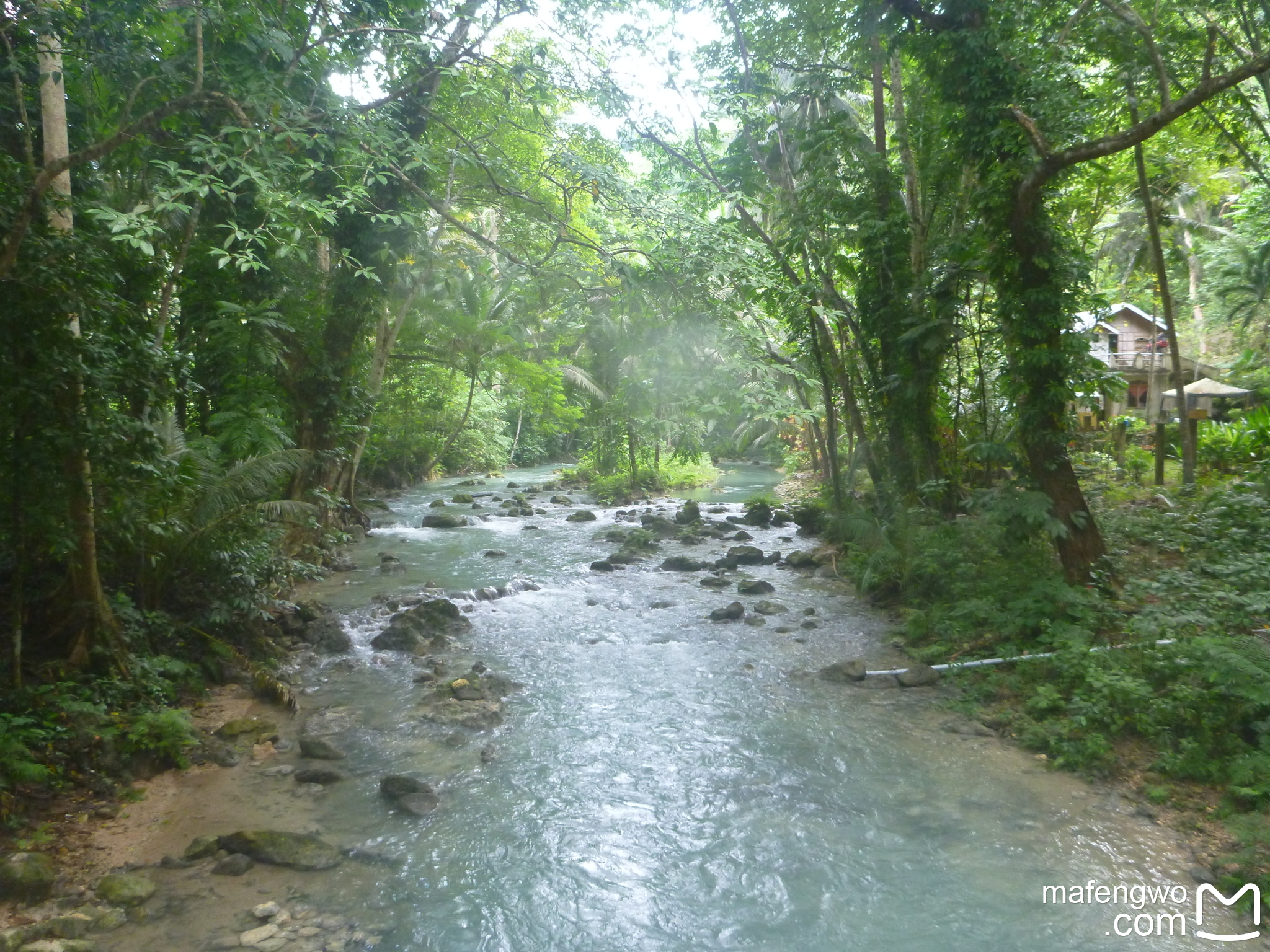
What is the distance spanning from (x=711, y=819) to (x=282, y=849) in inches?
101

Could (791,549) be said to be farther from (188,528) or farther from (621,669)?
(188,528)

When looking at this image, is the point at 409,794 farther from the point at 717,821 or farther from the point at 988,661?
the point at 988,661

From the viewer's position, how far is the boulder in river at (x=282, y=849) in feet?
15.4

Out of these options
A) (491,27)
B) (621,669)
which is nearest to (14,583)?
(621,669)

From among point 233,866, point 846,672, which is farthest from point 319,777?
point 846,672

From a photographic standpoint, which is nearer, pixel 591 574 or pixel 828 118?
pixel 828 118

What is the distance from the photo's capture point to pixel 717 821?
17.6 feet

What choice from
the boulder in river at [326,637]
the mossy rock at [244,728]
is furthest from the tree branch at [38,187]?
the boulder in river at [326,637]

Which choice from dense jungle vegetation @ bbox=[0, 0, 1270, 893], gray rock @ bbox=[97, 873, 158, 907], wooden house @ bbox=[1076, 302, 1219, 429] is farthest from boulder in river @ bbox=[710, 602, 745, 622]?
wooden house @ bbox=[1076, 302, 1219, 429]

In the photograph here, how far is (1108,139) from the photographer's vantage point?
20.3ft

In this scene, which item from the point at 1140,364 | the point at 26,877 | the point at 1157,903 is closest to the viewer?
the point at 26,877

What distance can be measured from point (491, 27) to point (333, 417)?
5.48m

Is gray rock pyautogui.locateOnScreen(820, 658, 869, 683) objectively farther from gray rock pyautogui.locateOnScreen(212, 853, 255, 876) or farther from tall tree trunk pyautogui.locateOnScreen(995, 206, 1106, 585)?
gray rock pyautogui.locateOnScreen(212, 853, 255, 876)

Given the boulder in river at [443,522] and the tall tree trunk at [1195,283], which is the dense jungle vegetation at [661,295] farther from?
the tall tree trunk at [1195,283]
